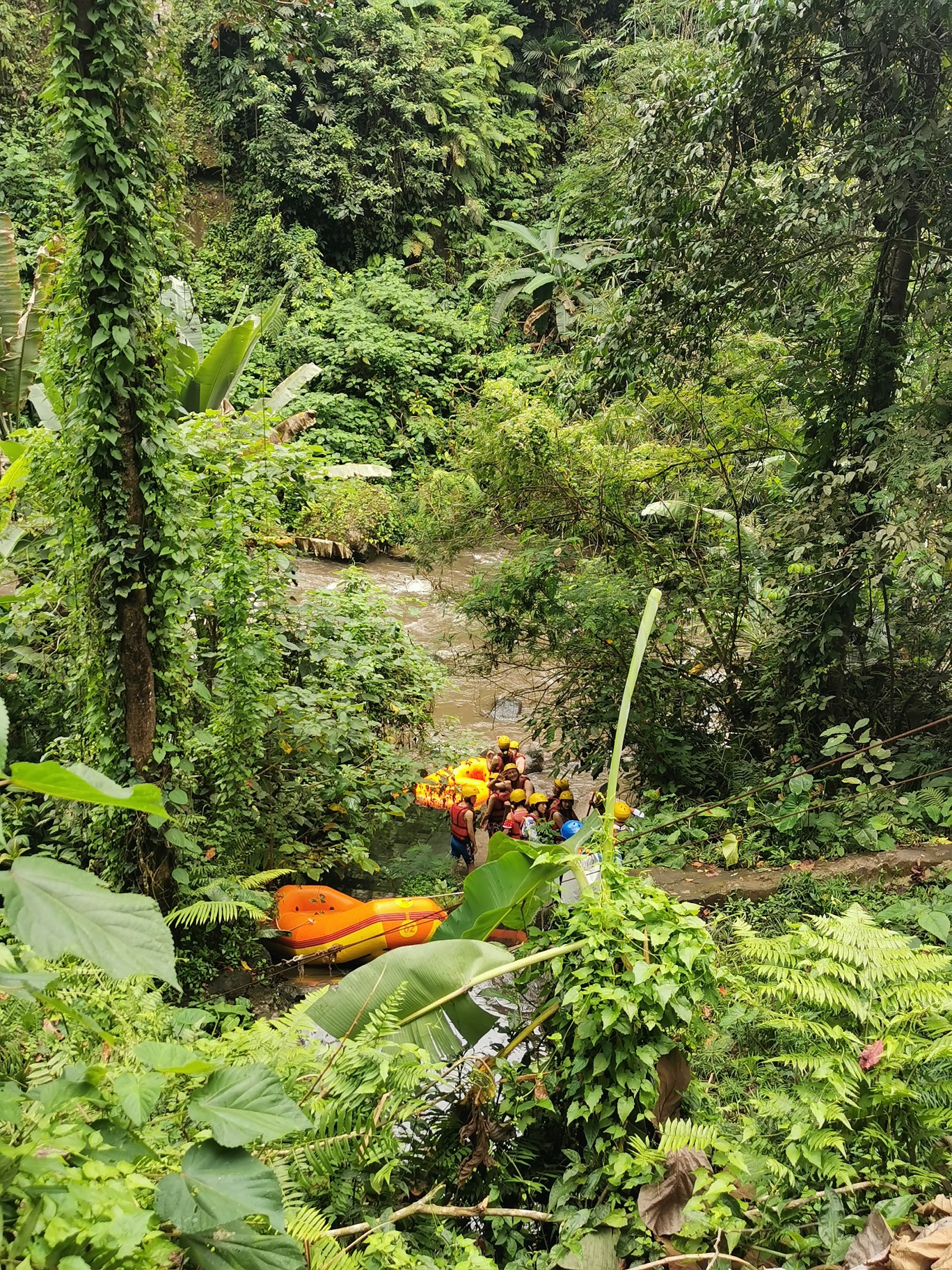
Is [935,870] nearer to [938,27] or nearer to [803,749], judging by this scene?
[803,749]

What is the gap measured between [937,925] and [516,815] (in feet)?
12.5

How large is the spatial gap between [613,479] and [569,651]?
152 cm

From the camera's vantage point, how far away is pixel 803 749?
21.4 ft

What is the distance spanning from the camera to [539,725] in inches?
313

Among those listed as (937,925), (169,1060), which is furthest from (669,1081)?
(937,925)

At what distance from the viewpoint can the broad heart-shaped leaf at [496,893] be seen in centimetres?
263

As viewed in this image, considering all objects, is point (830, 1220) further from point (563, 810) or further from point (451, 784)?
point (451, 784)

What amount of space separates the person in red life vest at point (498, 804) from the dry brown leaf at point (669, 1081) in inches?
212

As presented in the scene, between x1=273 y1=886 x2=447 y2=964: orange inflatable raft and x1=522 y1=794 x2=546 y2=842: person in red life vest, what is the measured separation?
38.2 inches

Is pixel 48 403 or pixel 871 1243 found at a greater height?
pixel 48 403

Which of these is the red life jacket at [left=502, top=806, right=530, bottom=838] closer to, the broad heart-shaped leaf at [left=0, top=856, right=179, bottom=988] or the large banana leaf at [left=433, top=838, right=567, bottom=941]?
the large banana leaf at [left=433, top=838, right=567, bottom=941]

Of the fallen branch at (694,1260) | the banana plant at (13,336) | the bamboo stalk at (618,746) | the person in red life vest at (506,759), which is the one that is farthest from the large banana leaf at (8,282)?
the fallen branch at (694,1260)

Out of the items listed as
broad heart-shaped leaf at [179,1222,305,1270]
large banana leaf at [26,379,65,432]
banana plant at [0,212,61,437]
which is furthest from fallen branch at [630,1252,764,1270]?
banana plant at [0,212,61,437]

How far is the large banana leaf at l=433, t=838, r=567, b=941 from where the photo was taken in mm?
2629
